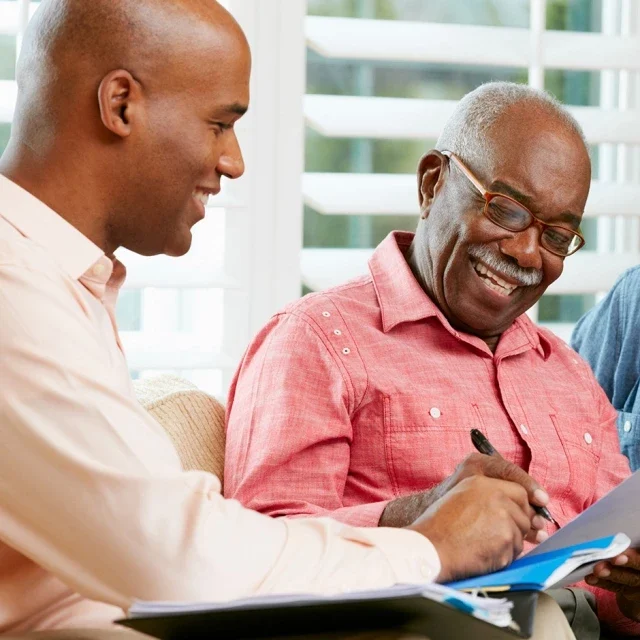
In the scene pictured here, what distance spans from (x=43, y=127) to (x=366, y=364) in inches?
28.0

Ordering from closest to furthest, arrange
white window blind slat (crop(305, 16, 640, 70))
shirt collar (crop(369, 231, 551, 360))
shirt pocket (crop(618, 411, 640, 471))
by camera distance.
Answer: shirt collar (crop(369, 231, 551, 360)) → shirt pocket (crop(618, 411, 640, 471)) → white window blind slat (crop(305, 16, 640, 70))

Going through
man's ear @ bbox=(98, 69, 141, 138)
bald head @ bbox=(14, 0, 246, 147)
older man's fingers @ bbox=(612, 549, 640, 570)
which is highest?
bald head @ bbox=(14, 0, 246, 147)

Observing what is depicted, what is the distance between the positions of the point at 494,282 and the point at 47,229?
35.7 inches

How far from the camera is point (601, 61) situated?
2691 millimetres

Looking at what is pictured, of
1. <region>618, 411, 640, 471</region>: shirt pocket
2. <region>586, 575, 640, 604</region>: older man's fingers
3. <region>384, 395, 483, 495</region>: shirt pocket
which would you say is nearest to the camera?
Result: <region>586, 575, 640, 604</region>: older man's fingers

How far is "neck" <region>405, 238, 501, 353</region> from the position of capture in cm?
198

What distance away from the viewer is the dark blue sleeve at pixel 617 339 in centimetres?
235

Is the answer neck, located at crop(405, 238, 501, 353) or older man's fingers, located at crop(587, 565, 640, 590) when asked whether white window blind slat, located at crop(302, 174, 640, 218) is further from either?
older man's fingers, located at crop(587, 565, 640, 590)

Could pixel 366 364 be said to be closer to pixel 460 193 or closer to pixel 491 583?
pixel 460 193

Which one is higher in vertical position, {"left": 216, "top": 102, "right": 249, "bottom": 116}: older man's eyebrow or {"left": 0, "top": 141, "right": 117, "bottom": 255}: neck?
{"left": 216, "top": 102, "right": 249, "bottom": 116}: older man's eyebrow

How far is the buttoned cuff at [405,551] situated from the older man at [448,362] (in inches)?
16.7

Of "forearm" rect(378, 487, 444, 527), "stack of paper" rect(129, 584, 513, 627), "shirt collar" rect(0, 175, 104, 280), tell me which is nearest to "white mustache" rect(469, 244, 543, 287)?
"forearm" rect(378, 487, 444, 527)

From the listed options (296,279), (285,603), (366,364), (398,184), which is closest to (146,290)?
(296,279)

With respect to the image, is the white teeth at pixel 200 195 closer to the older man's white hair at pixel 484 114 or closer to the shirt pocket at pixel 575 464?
the older man's white hair at pixel 484 114
